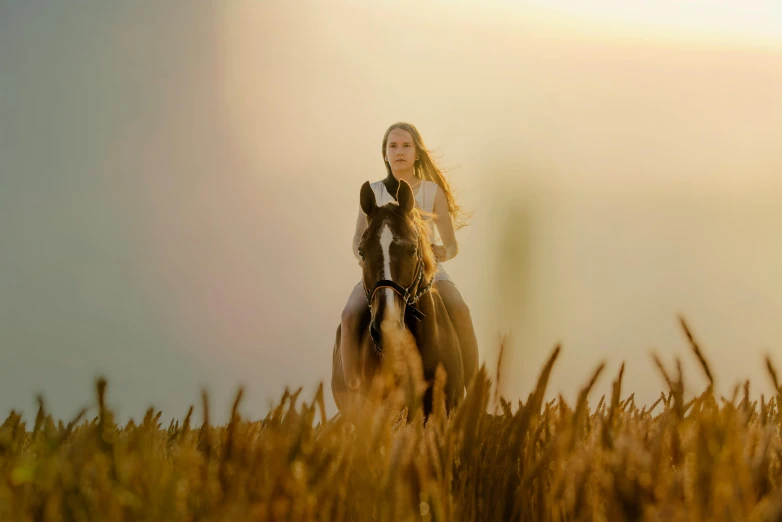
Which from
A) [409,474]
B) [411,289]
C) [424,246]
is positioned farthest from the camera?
[424,246]

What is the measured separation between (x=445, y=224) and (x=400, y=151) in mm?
1325

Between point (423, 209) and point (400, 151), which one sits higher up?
point (400, 151)

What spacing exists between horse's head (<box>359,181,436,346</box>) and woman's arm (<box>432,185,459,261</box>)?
122 cm

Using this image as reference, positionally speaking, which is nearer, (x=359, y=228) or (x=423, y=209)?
(x=359, y=228)

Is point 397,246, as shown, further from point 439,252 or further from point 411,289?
point 439,252

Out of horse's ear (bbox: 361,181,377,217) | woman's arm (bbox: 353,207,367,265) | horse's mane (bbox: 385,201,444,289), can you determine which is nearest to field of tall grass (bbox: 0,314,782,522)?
horse's mane (bbox: 385,201,444,289)

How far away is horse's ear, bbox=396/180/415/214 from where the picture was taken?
6.34 metres

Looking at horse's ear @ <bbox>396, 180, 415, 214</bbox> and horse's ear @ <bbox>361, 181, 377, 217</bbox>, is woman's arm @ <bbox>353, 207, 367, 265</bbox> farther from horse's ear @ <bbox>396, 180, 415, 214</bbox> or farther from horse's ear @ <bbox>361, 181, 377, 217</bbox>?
horse's ear @ <bbox>396, 180, 415, 214</bbox>

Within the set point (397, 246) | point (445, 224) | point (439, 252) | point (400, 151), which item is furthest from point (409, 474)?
point (400, 151)

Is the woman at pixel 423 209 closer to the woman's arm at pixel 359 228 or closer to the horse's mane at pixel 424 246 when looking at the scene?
the woman's arm at pixel 359 228

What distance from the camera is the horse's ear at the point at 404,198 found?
634 cm

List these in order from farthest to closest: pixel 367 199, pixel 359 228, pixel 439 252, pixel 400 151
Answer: pixel 400 151
pixel 359 228
pixel 439 252
pixel 367 199

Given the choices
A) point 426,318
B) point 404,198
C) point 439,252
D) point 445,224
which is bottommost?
point 426,318

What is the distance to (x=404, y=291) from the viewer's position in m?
5.83
